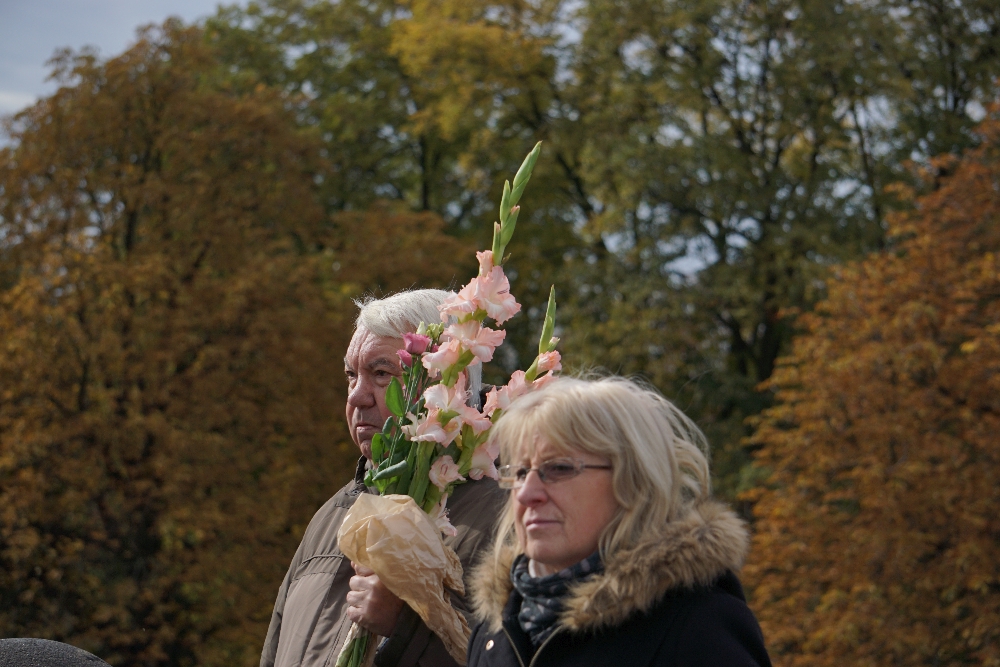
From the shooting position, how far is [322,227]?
1706cm

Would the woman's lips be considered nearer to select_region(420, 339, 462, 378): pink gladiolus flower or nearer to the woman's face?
the woman's face

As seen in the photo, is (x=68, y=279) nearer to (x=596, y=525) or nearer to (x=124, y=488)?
(x=124, y=488)

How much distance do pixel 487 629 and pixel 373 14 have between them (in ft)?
67.7

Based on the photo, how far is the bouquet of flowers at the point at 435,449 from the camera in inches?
98.3

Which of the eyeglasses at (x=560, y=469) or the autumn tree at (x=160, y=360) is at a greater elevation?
the eyeglasses at (x=560, y=469)

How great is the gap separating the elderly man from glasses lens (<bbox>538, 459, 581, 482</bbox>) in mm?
594

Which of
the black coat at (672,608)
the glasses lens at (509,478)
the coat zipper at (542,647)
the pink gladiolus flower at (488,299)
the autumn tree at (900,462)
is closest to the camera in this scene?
the black coat at (672,608)

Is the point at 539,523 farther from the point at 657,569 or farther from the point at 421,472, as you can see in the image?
the point at 421,472

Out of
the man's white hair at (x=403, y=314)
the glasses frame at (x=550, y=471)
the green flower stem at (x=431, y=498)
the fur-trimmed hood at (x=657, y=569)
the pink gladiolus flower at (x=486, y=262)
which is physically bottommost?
the green flower stem at (x=431, y=498)

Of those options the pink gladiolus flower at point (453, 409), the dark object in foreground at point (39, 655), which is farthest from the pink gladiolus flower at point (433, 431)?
the dark object in foreground at point (39, 655)

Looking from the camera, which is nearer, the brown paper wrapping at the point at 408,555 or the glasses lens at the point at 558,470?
the glasses lens at the point at 558,470

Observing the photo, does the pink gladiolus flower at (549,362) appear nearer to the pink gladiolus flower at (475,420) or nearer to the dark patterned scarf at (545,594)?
the pink gladiolus flower at (475,420)

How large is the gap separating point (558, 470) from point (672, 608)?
32cm

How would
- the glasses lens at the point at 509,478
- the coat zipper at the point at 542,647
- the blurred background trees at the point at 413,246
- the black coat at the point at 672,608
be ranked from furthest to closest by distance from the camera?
1. the blurred background trees at the point at 413,246
2. the glasses lens at the point at 509,478
3. the coat zipper at the point at 542,647
4. the black coat at the point at 672,608
